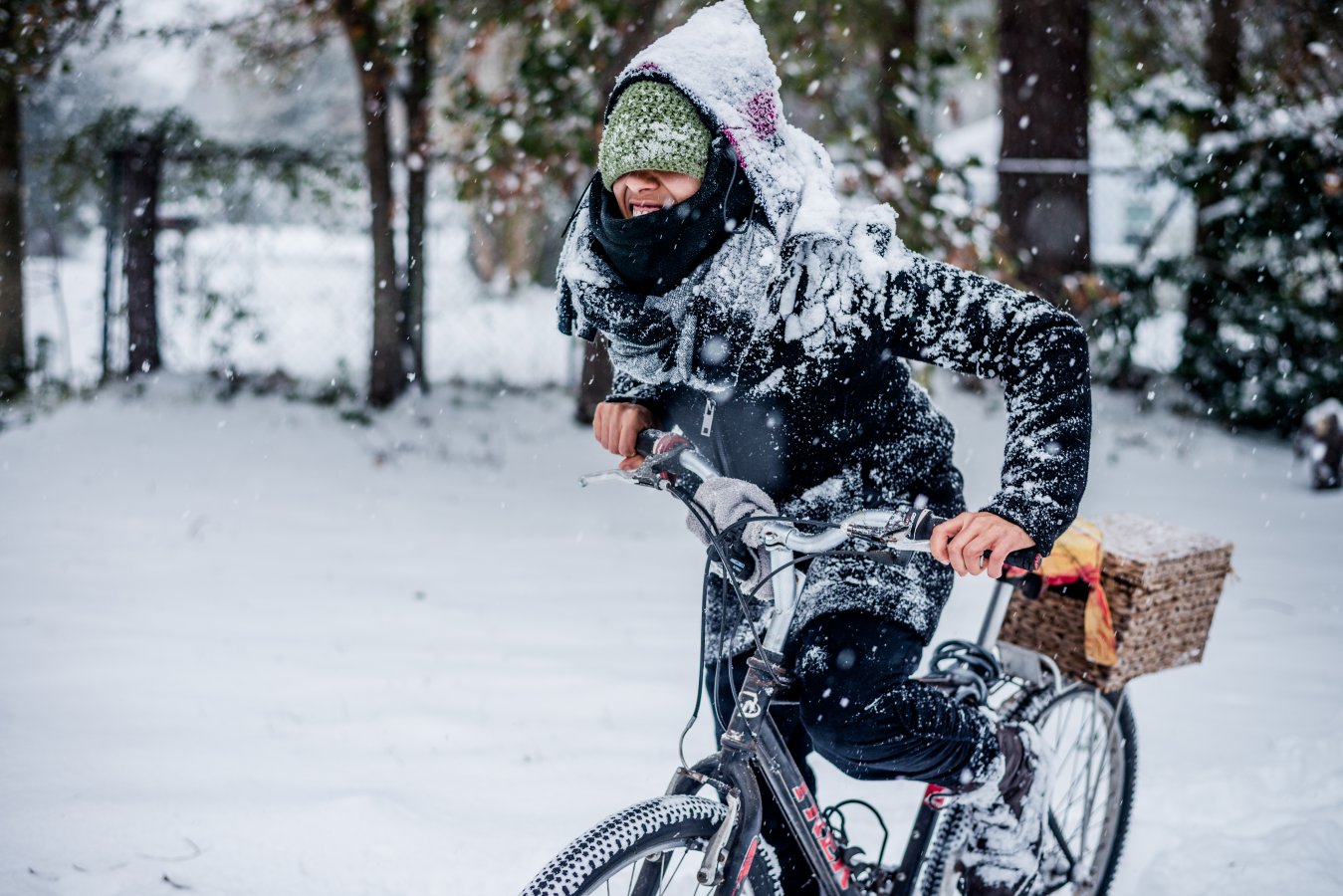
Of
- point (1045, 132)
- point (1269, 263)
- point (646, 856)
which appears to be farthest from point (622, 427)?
point (1269, 263)

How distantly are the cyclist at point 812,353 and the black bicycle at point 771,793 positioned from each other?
9 centimetres

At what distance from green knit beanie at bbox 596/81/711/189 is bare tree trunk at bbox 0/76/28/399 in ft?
25.2

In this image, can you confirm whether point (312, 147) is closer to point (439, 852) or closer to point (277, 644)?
point (277, 644)

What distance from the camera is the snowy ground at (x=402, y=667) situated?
3035 mm

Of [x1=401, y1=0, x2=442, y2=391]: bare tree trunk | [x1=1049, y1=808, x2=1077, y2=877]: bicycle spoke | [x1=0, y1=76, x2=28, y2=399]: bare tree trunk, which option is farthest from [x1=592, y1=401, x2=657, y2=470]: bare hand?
[x1=0, y1=76, x2=28, y2=399]: bare tree trunk

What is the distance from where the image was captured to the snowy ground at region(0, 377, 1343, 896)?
3035 mm

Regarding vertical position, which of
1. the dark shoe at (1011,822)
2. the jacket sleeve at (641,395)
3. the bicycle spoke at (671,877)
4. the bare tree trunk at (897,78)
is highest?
the bare tree trunk at (897,78)

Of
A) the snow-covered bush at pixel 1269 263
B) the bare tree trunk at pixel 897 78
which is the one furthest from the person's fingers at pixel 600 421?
the snow-covered bush at pixel 1269 263

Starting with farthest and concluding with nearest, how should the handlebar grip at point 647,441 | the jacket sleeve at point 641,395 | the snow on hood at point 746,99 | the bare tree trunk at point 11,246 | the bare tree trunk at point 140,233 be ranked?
1. the bare tree trunk at point 11,246
2. the bare tree trunk at point 140,233
3. the jacket sleeve at point 641,395
4. the handlebar grip at point 647,441
5. the snow on hood at point 746,99

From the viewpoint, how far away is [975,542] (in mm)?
1686

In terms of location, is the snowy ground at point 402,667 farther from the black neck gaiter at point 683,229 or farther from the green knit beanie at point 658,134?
the green knit beanie at point 658,134

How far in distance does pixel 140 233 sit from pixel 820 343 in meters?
7.09

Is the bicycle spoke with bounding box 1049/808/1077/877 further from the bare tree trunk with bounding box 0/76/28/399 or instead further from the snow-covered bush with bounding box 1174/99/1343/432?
the bare tree trunk with bounding box 0/76/28/399

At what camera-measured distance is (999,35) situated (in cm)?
770
